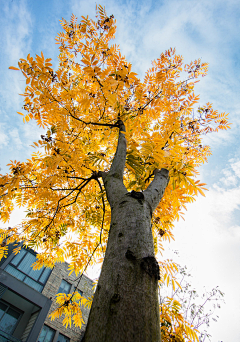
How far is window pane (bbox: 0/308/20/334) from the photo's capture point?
831 cm

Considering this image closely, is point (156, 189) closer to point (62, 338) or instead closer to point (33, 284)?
point (33, 284)

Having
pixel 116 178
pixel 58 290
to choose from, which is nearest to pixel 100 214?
pixel 116 178

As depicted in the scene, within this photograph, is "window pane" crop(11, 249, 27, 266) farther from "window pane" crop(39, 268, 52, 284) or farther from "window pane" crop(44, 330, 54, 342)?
"window pane" crop(44, 330, 54, 342)

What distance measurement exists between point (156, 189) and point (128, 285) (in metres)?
1.10

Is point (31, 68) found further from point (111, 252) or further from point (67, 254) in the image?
point (67, 254)

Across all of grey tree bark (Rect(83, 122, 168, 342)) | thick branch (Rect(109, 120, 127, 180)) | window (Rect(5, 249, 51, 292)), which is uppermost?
window (Rect(5, 249, 51, 292))

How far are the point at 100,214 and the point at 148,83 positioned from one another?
2.99 meters

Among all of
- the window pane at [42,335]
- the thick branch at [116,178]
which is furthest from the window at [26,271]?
the thick branch at [116,178]

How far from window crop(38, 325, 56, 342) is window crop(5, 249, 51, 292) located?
2066 millimetres

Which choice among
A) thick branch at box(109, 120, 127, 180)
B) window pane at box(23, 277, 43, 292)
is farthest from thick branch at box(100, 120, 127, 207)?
window pane at box(23, 277, 43, 292)

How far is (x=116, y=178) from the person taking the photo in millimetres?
1932

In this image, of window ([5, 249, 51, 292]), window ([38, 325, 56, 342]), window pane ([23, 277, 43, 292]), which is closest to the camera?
window ([38, 325, 56, 342])

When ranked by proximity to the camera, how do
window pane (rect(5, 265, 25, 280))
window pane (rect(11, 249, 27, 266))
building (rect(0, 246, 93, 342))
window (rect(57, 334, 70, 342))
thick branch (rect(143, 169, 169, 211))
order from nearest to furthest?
1. thick branch (rect(143, 169, 169, 211))
2. building (rect(0, 246, 93, 342))
3. window pane (rect(5, 265, 25, 280))
4. window pane (rect(11, 249, 27, 266))
5. window (rect(57, 334, 70, 342))

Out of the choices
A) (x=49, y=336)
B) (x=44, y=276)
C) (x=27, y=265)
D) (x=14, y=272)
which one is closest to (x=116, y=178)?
(x=14, y=272)
